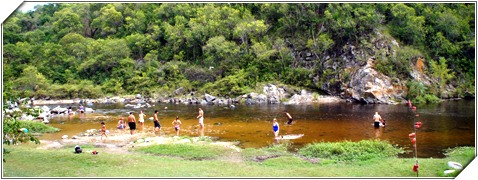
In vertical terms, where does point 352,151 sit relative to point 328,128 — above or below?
below

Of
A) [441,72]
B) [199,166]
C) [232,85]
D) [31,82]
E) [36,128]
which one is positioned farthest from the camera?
[31,82]

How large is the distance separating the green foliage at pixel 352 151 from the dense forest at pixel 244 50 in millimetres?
33692

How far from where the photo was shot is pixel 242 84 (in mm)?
56531

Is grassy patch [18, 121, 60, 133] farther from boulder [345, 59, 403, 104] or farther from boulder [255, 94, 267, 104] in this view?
boulder [345, 59, 403, 104]

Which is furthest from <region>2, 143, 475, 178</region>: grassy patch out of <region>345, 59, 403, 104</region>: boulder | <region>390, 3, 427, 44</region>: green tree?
<region>390, 3, 427, 44</region>: green tree

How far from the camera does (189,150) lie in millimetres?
18297

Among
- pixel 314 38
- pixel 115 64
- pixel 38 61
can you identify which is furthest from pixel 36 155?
pixel 38 61

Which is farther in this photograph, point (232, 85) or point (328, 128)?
point (232, 85)

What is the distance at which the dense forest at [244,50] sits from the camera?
179 ft

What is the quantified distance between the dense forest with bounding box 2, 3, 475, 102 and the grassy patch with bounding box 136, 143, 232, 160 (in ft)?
116

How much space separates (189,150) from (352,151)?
6.80 m

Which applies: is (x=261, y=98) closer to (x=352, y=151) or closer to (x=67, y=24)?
(x=352, y=151)

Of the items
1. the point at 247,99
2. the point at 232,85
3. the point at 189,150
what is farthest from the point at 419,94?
the point at 189,150

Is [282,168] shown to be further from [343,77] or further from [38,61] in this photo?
[38,61]
